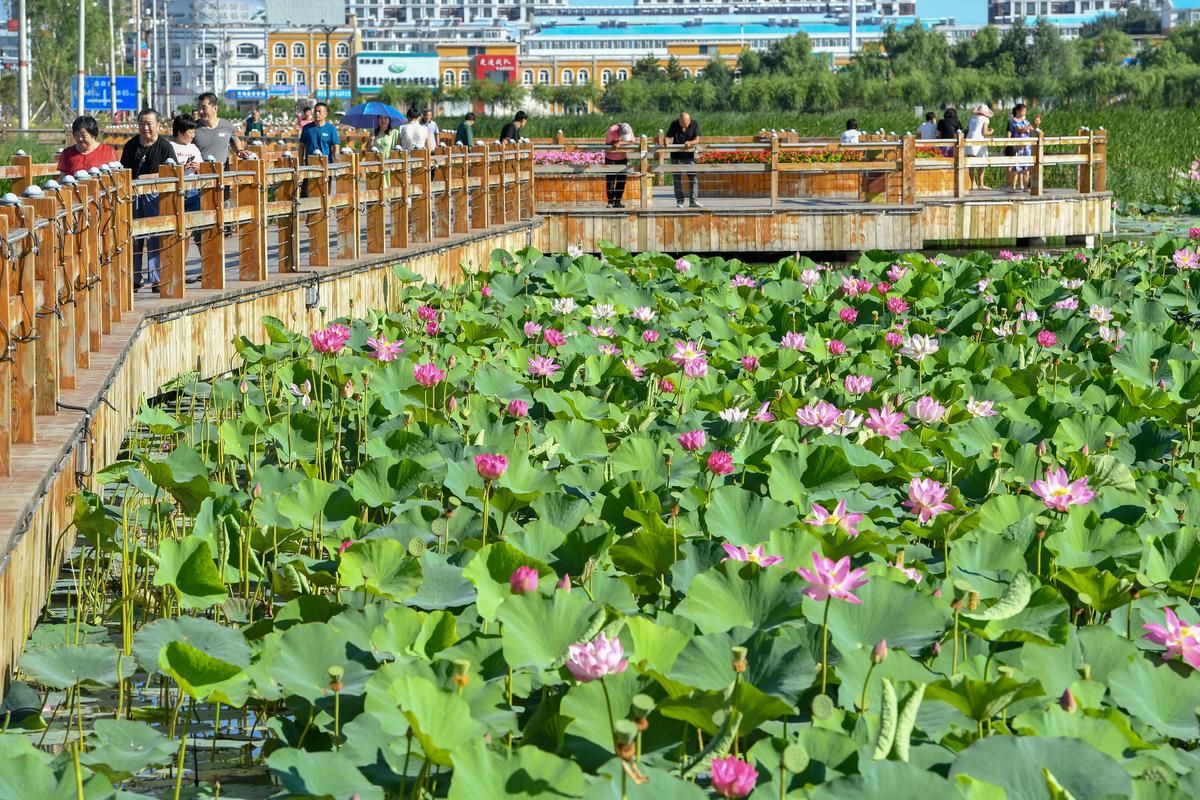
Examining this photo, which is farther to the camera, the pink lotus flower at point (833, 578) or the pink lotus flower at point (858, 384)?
the pink lotus flower at point (858, 384)

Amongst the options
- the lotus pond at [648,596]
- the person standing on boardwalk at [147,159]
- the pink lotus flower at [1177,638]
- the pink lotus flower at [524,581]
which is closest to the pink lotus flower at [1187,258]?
the lotus pond at [648,596]

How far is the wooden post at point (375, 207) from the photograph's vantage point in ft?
43.4

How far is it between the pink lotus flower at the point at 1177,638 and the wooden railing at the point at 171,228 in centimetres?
294

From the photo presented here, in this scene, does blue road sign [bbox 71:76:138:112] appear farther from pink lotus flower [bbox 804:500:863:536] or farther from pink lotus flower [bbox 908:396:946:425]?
pink lotus flower [bbox 804:500:863:536]

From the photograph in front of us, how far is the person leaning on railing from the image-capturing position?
9891mm

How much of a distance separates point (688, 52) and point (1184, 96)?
112 metres

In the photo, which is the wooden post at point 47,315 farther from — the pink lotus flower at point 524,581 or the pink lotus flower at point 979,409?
the pink lotus flower at point 979,409

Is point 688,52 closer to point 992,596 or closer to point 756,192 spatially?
point 756,192

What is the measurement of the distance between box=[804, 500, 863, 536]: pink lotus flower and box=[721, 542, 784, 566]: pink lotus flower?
27 cm

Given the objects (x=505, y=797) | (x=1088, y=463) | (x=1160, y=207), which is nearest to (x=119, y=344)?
(x=1088, y=463)

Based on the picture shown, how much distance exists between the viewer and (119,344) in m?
7.39

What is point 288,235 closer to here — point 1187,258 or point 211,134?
point 211,134

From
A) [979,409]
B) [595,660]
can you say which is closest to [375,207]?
[979,409]

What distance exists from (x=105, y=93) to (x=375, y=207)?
132 feet
